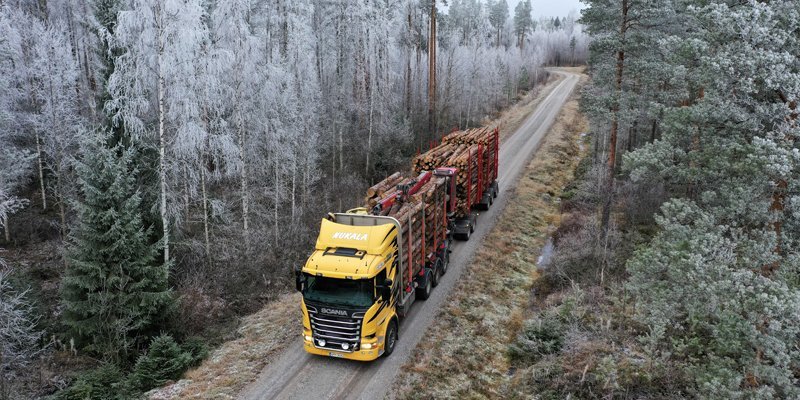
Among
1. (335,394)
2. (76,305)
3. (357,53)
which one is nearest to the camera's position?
(335,394)

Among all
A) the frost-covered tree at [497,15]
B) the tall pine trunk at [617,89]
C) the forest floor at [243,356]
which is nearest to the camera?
the forest floor at [243,356]

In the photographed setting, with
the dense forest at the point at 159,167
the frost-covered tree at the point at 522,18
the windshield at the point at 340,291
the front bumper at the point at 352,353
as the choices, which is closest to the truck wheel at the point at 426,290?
the front bumper at the point at 352,353

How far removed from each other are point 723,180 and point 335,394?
34.1 ft

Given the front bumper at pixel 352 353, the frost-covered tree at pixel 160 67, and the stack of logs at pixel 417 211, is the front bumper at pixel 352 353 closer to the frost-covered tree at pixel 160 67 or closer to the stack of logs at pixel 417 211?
the stack of logs at pixel 417 211

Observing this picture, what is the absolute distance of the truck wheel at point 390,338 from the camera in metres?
14.0

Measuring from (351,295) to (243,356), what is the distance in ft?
13.6

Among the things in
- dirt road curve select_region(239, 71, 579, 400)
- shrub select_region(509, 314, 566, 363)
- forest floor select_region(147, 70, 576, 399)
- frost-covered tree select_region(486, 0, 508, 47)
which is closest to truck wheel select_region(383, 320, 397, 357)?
dirt road curve select_region(239, 71, 579, 400)

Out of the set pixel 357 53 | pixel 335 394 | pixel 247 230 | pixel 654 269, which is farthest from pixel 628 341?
pixel 357 53

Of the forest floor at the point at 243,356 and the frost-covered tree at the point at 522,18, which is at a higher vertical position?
the frost-covered tree at the point at 522,18

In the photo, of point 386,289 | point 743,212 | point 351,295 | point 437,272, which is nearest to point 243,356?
point 351,295

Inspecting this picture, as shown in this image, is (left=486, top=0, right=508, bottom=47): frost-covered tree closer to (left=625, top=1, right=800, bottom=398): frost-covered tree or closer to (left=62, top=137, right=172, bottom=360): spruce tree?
(left=62, top=137, right=172, bottom=360): spruce tree

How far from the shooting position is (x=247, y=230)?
2175 cm

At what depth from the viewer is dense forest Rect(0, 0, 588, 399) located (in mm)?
14969

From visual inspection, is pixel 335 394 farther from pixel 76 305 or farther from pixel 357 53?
pixel 357 53
